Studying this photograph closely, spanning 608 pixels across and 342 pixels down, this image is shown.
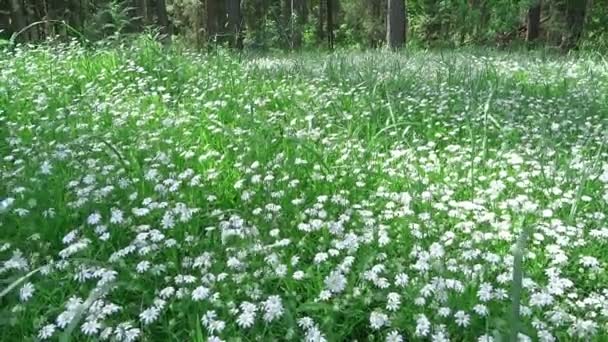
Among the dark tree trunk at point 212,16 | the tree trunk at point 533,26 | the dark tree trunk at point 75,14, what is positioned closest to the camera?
the dark tree trunk at point 212,16

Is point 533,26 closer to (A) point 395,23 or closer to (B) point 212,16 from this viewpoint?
(A) point 395,23

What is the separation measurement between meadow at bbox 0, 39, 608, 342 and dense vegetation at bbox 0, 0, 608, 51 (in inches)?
238

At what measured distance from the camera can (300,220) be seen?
3.24 meters

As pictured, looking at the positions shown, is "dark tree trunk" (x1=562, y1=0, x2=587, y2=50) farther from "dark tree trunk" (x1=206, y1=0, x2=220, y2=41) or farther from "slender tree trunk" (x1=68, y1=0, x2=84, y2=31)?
"slender tree trunk" (x1=68, y1=0, x2=84, y2=31)

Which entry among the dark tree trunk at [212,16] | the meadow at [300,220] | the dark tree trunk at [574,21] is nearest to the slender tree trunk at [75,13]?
the dark tree trunk at [212,16]

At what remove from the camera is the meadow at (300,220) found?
2439 millimetres

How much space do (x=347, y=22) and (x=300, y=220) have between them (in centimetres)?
3075

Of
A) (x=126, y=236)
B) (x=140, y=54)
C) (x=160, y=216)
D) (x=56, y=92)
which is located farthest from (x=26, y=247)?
(x=140, y=54)

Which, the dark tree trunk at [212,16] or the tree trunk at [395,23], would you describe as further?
the dark tree trunk at [212,16]

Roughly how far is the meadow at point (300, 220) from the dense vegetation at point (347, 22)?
6.05 meters

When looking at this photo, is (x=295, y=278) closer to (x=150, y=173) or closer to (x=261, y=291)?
(x=261, y=291)

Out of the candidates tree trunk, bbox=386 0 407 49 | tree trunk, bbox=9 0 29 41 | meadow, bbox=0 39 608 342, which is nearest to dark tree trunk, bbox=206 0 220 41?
tree trunk, bbox=386 0 407 49

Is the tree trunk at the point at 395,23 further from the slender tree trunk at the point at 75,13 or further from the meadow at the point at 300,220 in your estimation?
the slender tree trunk at the point at 75,13

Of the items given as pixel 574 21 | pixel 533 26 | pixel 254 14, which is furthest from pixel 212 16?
pixel 254 14
